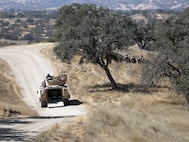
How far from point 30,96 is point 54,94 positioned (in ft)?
17.2

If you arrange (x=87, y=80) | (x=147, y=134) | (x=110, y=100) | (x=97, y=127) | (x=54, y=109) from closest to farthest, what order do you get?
1. (x=147, y=134)
2. (x=97, y=127)
3. (x=54, y=109)
4. (x=110, y=100)
5. (x=87, y=80)

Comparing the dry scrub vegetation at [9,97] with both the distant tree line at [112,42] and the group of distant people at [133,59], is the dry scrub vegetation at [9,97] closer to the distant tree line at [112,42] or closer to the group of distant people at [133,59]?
the distant tree line at [112,42]

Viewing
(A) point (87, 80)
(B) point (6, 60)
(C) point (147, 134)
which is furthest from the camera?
(B) point (6, 60)

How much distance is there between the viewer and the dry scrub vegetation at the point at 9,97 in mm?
28109

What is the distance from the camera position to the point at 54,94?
34.1 m

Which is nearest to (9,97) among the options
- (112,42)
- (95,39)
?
(95,39)

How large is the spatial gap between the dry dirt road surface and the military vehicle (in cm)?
71

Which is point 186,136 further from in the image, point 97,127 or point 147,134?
point 97,127

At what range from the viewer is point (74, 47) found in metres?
35.7

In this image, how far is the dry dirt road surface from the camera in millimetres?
17672

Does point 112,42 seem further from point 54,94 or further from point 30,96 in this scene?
point 30,96

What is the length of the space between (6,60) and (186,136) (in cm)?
3865

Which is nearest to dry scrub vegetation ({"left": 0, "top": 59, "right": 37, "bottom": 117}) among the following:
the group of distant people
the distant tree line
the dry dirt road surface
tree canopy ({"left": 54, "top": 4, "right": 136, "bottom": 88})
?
the dry dirt road surface

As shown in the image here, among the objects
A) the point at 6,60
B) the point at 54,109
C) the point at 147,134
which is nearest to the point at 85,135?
the point at 147,134
